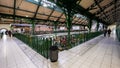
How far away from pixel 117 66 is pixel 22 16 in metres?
13.7

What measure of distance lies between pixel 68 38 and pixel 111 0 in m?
7.35

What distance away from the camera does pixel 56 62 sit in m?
5.32

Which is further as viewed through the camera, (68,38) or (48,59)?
(68,38)

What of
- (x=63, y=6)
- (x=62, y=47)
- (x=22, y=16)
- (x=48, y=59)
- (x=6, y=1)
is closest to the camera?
(x=48, y=59)

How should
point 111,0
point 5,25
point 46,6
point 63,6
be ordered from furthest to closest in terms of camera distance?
point 5,25 < point 46,6 < point 111,0 < point 63,6

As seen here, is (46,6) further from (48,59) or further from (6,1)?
(48,59)

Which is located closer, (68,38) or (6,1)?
(68,38)

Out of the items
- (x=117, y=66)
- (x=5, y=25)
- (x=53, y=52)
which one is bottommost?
(x=117, y=66)

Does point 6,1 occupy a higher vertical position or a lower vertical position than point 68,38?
higher

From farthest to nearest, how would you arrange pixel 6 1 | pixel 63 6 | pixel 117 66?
1. pixel 6 1
2. pixel 63 6
3. pixel 117 66

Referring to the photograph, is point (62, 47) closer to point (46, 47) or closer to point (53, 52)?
point (46, 47)

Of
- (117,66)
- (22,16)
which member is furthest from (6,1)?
(117,66)

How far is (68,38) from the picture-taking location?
879cm

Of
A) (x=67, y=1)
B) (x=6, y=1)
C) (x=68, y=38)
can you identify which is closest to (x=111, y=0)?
(x=67, y=1)
